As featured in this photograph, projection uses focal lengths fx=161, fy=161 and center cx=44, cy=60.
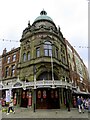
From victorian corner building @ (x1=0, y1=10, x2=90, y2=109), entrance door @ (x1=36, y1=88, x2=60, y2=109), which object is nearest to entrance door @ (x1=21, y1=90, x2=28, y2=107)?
victorian corner building @ (x1=0, y1=10, x2=90, y2=109)

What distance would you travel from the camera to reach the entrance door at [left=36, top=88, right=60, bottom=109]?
70.9ft

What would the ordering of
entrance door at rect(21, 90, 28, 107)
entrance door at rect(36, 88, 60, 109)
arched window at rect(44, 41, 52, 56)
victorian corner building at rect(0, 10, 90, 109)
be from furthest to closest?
1. arched window at rect(44, 41, 52, 56)
2. entrance door at rect(21, 90, 28, 107)
3. entrance door at rect(36, 88, 60, 109)
4. victorian corner building at rect(0, 10, 90, 109)

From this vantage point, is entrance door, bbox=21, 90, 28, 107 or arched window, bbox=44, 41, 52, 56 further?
arched window, bbox=44, 41, 52, 56

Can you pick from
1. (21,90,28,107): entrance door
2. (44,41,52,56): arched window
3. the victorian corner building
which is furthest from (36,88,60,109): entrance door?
(44,41,52,56): arched window

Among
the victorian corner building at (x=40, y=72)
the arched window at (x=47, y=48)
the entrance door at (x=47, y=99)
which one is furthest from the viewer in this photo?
the arched window at (x=47, y=48)

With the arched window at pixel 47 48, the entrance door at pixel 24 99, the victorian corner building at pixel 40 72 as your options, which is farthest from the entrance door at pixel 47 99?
the arched window at pixel 47 48

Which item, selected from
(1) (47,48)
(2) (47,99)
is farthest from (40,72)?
(1) (47,48)

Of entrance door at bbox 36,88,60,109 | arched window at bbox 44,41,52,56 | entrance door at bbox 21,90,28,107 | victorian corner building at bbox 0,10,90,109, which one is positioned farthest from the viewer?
arched window at bbox 44,41,52,56

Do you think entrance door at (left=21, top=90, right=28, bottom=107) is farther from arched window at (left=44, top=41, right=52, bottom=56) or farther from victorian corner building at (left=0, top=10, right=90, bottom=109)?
arched window at (left=44, top=41, right=52, bottom=56)

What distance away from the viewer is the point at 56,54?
25.4 meters

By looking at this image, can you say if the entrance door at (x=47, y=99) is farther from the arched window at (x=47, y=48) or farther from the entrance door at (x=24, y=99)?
the arched window at (x=47, y=48)

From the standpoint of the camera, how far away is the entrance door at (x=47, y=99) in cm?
2161

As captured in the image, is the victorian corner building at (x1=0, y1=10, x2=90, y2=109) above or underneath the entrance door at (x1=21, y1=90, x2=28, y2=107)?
above

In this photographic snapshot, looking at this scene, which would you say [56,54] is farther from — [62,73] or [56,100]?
[56,100]
